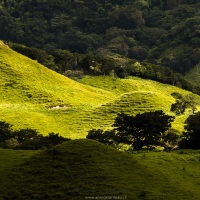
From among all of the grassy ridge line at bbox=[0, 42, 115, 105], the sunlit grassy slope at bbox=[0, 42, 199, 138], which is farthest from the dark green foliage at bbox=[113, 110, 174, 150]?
the grassy ridge line at bbox=[0, 42, 115, 105]

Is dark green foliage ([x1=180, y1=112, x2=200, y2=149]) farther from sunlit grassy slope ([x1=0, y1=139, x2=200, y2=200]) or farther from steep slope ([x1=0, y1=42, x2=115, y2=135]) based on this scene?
steep slope ([x1=0, y1=42, x2=115, y2=135])

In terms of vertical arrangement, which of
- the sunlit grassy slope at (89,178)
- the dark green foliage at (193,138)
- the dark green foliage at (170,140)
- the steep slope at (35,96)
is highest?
the sunlit grassy slope at (89,178)

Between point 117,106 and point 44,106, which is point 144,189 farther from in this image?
point 44,106

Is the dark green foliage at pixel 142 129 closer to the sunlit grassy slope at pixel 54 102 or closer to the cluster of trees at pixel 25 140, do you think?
the cluster of trees at pixel 25 140

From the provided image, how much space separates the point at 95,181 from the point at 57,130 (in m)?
65.4

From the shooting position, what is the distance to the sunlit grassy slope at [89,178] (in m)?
40.1

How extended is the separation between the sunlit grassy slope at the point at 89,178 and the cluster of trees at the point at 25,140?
25.6 meters

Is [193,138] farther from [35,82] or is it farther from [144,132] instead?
[35,82]

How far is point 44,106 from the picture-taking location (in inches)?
4815

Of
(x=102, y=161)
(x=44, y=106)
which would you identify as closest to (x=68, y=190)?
(x=102, y=161)

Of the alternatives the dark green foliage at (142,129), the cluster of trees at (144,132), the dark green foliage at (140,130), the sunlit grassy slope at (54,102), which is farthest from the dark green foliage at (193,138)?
the sunlit grassy slope at (54,102)

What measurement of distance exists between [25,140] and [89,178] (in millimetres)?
42208

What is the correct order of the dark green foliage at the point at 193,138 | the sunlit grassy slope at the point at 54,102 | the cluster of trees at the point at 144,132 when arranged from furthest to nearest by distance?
1. the sunlit grassy slope at the point at 54,102
2. the dark green foliage at the point at 193,138
3. the cluster of trees at the point at 144,132

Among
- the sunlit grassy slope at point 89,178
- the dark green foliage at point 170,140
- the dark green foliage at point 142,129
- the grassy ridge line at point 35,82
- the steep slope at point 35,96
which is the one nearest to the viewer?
the sunlit grassy slope at point 89,178
